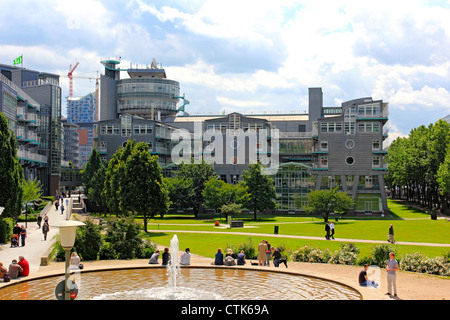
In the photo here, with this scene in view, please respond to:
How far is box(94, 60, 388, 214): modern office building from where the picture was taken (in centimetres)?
9531

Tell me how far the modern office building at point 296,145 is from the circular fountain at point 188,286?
60.9 metres

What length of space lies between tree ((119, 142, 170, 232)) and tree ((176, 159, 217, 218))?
30087 millimetres

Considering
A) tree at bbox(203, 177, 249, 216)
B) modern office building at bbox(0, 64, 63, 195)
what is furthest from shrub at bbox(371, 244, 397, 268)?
modern office building at bbox(0, 64, 63, 195)

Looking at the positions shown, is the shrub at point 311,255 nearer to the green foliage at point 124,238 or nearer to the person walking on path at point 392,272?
the person walking on path at point 392,272

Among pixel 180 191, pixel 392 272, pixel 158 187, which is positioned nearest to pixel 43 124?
pixel 180 191

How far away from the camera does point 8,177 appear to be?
4606 cm

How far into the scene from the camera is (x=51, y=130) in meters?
107

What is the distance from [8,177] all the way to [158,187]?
56.0ft

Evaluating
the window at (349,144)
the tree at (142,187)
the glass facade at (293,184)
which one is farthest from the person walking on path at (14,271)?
the window at (349,144)

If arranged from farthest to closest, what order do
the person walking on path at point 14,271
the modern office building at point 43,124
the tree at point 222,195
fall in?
the modern office building at point 43,124
the tree at point 222,195
the person walking on path at point 14,271

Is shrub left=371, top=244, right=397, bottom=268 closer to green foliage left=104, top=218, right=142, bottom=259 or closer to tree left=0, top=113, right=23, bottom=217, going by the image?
green foliage left=104, top=218, right=142, bottom=259

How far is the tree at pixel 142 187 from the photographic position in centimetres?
5722

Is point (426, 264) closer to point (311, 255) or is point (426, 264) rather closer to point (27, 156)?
point (311, 255)
